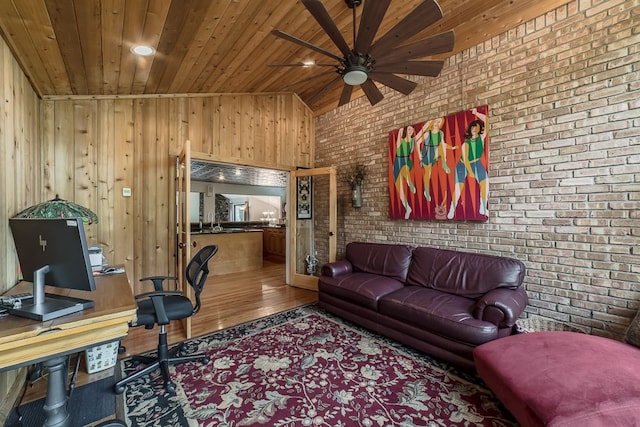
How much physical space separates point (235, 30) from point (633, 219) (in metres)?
3.74

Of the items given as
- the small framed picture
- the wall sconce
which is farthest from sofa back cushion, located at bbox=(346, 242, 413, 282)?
the small framed picture

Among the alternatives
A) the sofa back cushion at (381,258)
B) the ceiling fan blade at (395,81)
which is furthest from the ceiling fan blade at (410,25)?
the sofa back cushion at (381,258)

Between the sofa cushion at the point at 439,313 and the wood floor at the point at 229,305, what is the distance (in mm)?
1611

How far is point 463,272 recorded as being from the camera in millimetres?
2904

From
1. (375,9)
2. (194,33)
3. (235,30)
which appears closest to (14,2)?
(194,33)

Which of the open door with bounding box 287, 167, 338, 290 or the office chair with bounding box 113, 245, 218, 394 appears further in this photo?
the open door with bounding box 287, 167, 338, 290

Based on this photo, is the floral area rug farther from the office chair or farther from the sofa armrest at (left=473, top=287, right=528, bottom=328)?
the sofa armrest at (left=473, top=287, right=528, bottom=328)

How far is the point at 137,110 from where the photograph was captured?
3.52 metres

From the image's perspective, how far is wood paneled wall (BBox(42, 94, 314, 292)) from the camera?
313 centimetres

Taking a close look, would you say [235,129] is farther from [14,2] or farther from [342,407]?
[342,407]

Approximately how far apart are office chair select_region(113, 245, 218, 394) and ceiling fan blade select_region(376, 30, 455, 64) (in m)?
2.09

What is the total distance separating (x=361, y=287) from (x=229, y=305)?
6.31ft

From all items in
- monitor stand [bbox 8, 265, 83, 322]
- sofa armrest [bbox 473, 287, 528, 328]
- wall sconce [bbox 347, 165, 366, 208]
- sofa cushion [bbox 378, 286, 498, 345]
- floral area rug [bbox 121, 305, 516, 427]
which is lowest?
floral area rug [bbox 121, 305, 516, 427]

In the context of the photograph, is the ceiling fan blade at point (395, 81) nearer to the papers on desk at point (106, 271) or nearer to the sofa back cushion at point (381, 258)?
the sofa back cushion at point (381, 258)
